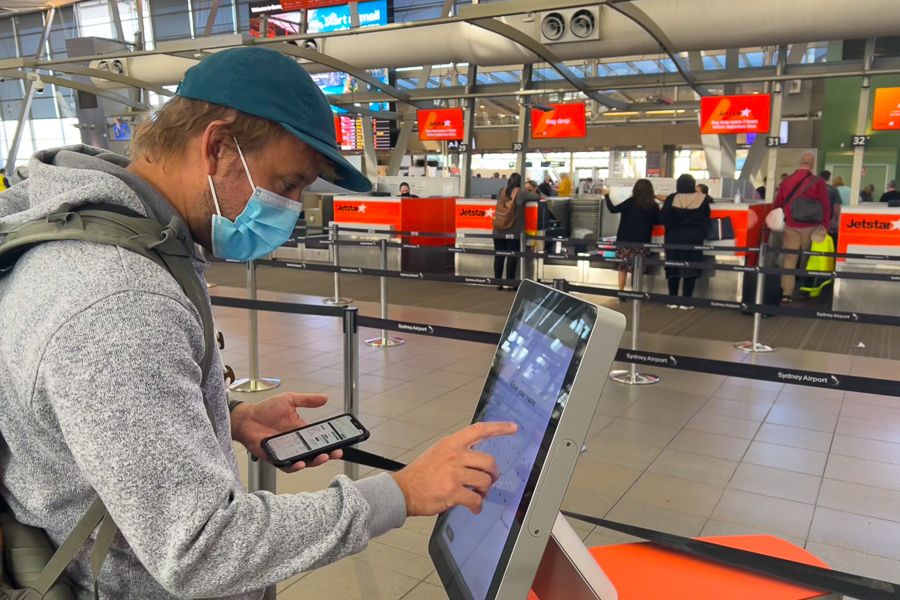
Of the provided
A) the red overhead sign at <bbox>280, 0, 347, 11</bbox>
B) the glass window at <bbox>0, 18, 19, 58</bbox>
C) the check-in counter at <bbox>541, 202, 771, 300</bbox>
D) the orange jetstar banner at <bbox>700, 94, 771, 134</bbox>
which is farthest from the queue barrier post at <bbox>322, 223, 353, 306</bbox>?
the glass window at <bbox>0, 18, 19, 58</bbox>

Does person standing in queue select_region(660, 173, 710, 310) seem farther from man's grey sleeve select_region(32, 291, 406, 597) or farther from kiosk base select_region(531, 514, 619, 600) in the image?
man's grey sleeve select_region(32, 291, 406, 597)

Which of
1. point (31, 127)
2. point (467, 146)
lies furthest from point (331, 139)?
point (31, 127)

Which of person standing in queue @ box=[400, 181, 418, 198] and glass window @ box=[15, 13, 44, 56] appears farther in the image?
glass window @ box=[15, 13, 44, 56]

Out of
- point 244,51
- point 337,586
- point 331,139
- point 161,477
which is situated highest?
point 244,51

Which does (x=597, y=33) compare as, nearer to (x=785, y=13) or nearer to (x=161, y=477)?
(x=785, y=13)

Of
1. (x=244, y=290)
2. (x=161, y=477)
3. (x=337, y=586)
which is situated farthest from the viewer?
(x=244, y=290)

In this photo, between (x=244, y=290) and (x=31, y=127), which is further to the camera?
(x=31, y=127)

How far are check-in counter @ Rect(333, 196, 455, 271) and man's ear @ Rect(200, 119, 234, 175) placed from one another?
36.2 ft

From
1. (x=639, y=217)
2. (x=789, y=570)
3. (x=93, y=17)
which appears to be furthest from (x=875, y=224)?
(x=93, y=17)

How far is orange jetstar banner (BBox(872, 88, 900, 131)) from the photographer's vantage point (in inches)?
369

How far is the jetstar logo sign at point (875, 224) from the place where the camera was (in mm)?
8359

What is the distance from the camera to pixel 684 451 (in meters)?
4.39

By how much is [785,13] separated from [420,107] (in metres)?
6.74

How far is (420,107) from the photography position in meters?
13.1
